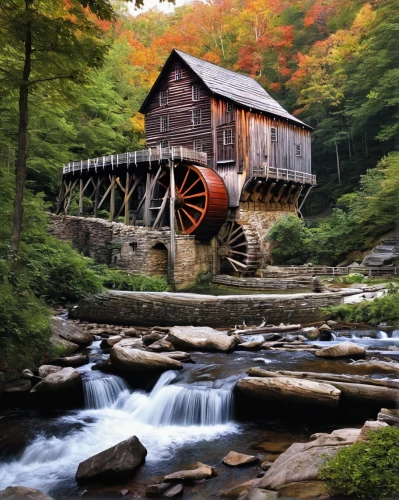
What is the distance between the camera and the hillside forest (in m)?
6.65

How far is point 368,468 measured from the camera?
9.83 feet

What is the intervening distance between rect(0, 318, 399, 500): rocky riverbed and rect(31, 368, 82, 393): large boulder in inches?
0.6

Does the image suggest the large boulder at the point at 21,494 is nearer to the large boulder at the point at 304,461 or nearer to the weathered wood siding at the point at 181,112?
the large boulder at the point at 304,461

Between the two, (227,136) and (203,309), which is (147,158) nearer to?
(227,136)

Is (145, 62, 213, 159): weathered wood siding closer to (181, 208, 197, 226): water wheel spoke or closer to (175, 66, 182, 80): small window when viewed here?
(175, 66, 182, 80): small window

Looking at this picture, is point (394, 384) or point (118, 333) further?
point (118, 333)

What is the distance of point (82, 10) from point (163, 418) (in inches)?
240

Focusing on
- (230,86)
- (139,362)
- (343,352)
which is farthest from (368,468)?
(230,86)

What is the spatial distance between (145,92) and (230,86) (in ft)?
21.3

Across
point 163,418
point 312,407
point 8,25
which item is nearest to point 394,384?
point 312,407

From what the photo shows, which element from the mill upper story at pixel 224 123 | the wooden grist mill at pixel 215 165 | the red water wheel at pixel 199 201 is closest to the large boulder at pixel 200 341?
the wooden grist mill at pixel 215 165

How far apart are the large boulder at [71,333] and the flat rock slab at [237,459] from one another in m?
5.23

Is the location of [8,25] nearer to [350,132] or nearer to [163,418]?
[163,418]

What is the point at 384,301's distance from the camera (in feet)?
35.6
